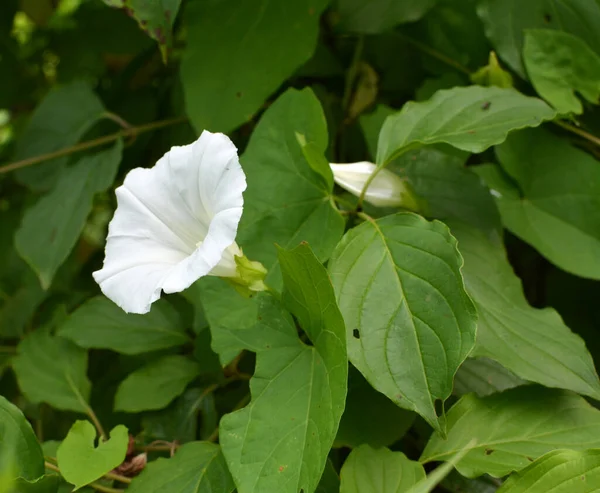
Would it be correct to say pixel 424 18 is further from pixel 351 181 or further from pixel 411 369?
pixel 411 369

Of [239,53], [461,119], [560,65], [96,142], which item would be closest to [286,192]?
[461,119]

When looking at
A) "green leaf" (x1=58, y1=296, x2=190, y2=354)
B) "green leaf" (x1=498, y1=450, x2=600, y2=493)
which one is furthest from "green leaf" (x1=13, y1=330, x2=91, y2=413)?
"green leaf" (x1=498, y1=450, x2=600, y2=493)

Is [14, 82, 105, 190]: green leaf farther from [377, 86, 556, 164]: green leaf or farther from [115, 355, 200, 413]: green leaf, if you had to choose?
[377, 86, 556, 164]: green leaf

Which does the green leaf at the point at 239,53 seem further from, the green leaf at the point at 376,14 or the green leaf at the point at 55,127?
the green leaf at the point at 55,127

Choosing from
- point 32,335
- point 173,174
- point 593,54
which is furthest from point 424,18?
point 32,335

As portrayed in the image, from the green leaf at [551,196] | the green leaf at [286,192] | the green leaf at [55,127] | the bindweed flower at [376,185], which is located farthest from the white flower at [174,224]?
the green leaf at [55,127]

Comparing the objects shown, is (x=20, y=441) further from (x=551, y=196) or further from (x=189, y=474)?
(x=551, y=196)
